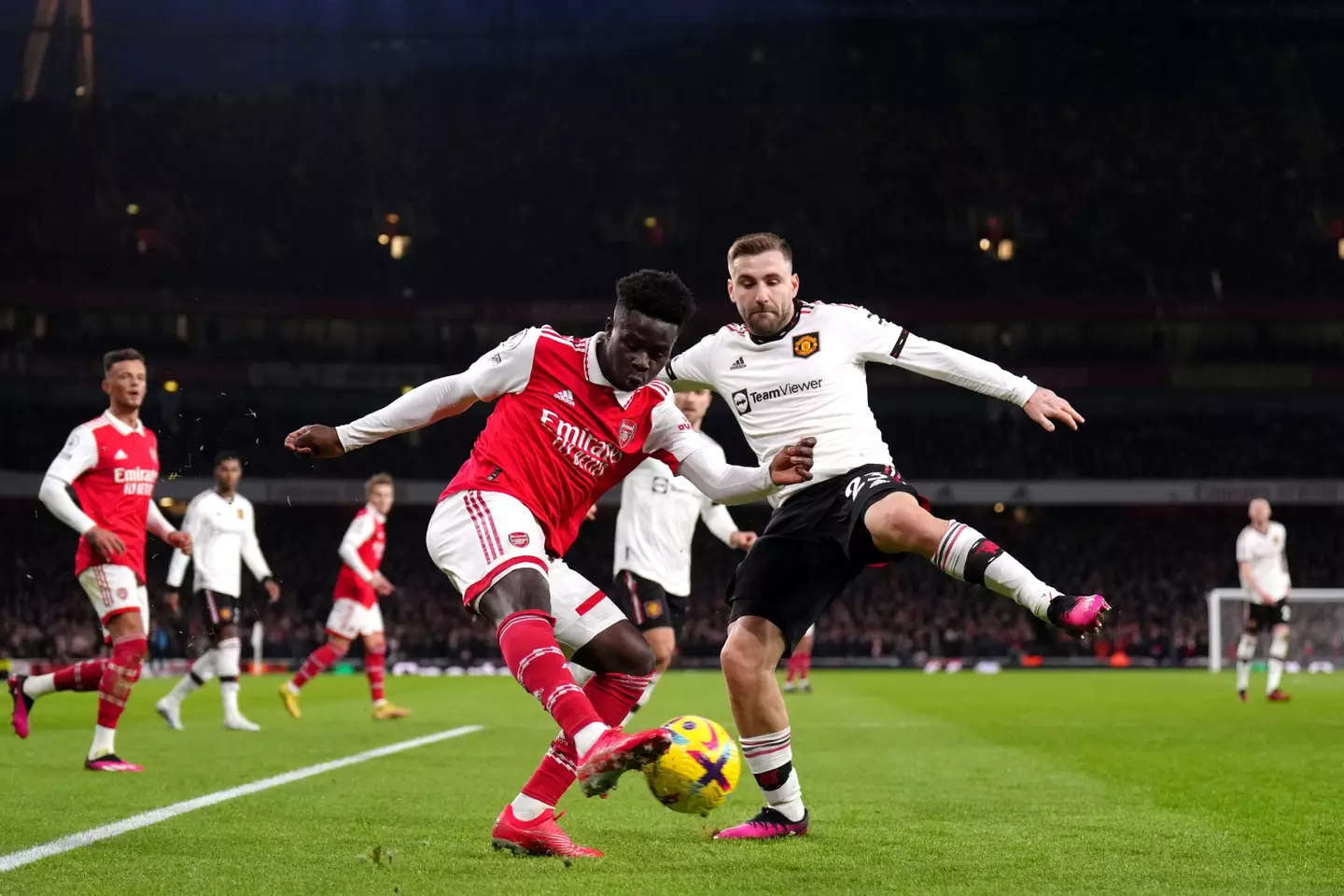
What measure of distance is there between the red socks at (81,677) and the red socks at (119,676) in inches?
8.3

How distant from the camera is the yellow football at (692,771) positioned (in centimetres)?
448

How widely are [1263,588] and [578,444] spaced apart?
15.2m

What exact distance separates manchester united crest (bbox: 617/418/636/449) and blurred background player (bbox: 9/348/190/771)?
15.3 ft

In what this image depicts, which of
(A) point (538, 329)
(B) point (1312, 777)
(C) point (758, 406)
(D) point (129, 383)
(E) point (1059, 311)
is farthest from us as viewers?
(E) point (1059, 311)

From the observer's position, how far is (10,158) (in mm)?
39656

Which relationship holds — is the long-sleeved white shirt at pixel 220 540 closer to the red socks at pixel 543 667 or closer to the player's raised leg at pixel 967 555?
the player's raised leg at pixel 967 555

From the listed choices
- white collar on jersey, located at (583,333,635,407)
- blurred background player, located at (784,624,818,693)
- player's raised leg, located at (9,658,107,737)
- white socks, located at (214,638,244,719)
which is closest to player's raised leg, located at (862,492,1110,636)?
white collar on jersey, located at (583,333,635,407)

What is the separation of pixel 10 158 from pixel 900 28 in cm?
2414

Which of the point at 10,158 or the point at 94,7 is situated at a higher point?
the point at 94,7

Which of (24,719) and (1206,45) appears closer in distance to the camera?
(24,719)

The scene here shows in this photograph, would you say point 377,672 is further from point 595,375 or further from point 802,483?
point 595,375

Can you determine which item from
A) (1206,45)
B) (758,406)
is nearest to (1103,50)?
(1206,45)

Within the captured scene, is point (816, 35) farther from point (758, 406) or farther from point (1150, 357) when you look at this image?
point (758, 406)

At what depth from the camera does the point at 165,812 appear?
255 inches
